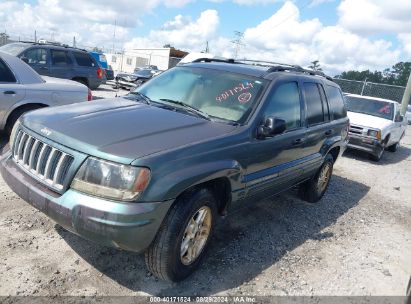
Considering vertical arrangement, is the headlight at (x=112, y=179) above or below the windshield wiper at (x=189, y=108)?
below

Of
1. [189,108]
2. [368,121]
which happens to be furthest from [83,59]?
[189,108]

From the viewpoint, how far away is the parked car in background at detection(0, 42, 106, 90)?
11.1 metres

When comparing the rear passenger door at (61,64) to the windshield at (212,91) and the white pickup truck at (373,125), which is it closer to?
the windshield at (212,91)

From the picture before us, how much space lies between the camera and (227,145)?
334 centimetres

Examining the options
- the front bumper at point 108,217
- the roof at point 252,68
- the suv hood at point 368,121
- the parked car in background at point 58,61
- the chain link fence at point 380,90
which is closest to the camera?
the front bumper at point 108,217

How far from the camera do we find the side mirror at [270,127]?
143 inches

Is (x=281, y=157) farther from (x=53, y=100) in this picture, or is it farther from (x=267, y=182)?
(x=53, y=100)

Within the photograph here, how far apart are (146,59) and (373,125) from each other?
127ft

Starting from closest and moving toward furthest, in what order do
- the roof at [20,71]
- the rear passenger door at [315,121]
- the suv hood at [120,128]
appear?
the suv hood at [120,128] < the rear passenger door at [315,121] < the roof at [20,71]

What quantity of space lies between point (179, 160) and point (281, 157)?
5.53ft

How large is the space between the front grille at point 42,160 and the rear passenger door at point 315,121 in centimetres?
297

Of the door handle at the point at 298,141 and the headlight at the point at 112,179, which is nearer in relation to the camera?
the headlight at the point at 112,179

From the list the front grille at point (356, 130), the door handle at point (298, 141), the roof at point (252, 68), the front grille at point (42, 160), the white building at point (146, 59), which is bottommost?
the white building at point (146, 59)

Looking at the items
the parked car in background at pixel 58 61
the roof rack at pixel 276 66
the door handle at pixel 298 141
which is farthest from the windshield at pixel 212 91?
the parked car in background at pixel 58 61
